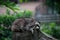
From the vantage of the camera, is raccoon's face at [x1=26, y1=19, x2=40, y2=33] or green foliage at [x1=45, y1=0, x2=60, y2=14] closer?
raccoon's face at [x1=26, y1=19, x2=40, y2=33]

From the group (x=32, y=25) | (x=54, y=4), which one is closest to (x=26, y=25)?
(x=32, y=25)

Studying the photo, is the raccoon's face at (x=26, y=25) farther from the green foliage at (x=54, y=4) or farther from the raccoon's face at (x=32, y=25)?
the green foliage at (x=54, y=4)

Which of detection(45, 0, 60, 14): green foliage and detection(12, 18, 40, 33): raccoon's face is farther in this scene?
detection(45, 0, 60, 14): green foliage

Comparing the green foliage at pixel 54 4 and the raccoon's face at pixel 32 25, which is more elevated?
the raccoon's face at pixel 32 25

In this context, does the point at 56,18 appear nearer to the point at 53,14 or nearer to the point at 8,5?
the point at 53,14

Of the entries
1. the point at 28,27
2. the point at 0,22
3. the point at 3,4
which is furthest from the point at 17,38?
the point at 0,22

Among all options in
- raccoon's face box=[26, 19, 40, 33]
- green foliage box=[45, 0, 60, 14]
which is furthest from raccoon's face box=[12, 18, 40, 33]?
green foliage box=[45, 0, 60, 14]

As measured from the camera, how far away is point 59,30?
36.2ft

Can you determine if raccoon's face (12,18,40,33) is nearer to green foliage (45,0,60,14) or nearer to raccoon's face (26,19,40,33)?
raccoon's face (26,19,40,33)

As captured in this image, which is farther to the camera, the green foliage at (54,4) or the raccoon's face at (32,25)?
the green foliage at (54,4)

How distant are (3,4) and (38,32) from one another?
100cm

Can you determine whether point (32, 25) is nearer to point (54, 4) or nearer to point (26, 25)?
point (26, 25)

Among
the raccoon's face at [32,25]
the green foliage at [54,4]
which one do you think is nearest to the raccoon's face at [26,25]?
the raccoon's face at [32,25]

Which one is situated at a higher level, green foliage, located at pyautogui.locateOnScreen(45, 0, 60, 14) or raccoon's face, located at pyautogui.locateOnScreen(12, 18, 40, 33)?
raccoon's face, located at pyautogui.locateOnScreen(12, 18, 40, 33)
